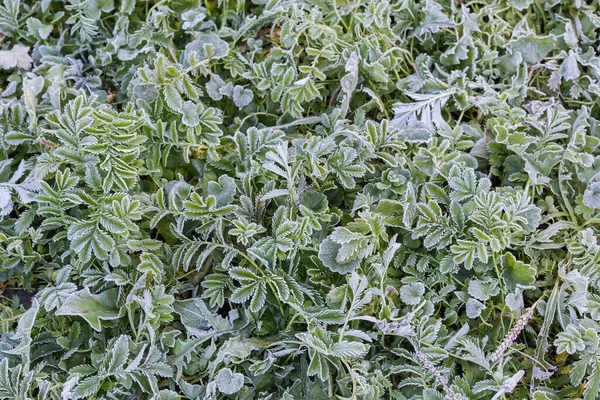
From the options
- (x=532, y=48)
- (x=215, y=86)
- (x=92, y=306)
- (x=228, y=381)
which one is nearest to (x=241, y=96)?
(x=215, y=86)

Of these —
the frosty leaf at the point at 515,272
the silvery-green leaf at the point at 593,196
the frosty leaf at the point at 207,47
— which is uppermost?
the frosty leaf at the point at 207,47

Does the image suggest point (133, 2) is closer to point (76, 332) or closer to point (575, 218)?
point (76, 332)

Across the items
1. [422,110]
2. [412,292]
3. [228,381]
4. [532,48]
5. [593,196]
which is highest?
[532,48]

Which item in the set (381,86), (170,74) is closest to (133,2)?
(170,74)

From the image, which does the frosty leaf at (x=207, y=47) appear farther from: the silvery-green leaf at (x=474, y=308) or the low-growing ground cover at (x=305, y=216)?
the silvery-green leaf at (x=474, y=308)

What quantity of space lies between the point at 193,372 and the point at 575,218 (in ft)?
3.77

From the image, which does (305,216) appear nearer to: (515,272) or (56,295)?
(515,272)

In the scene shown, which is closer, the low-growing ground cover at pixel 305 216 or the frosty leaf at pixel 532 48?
the low-growing ground cover at pixel 305 216

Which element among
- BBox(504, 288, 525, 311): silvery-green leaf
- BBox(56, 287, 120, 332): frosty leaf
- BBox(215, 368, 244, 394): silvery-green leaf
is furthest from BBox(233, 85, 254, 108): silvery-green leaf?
BBox(504, 288, 525, 311): silvery-green leaf

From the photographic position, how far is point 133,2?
80.8 inches

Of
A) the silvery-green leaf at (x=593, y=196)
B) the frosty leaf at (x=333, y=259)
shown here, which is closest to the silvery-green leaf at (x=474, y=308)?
the frosty leaf at (x=333, y=259)

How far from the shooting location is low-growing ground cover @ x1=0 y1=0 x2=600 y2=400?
1.49m

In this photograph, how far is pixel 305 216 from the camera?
1558 millimetres

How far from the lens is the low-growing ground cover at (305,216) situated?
1.49 m
